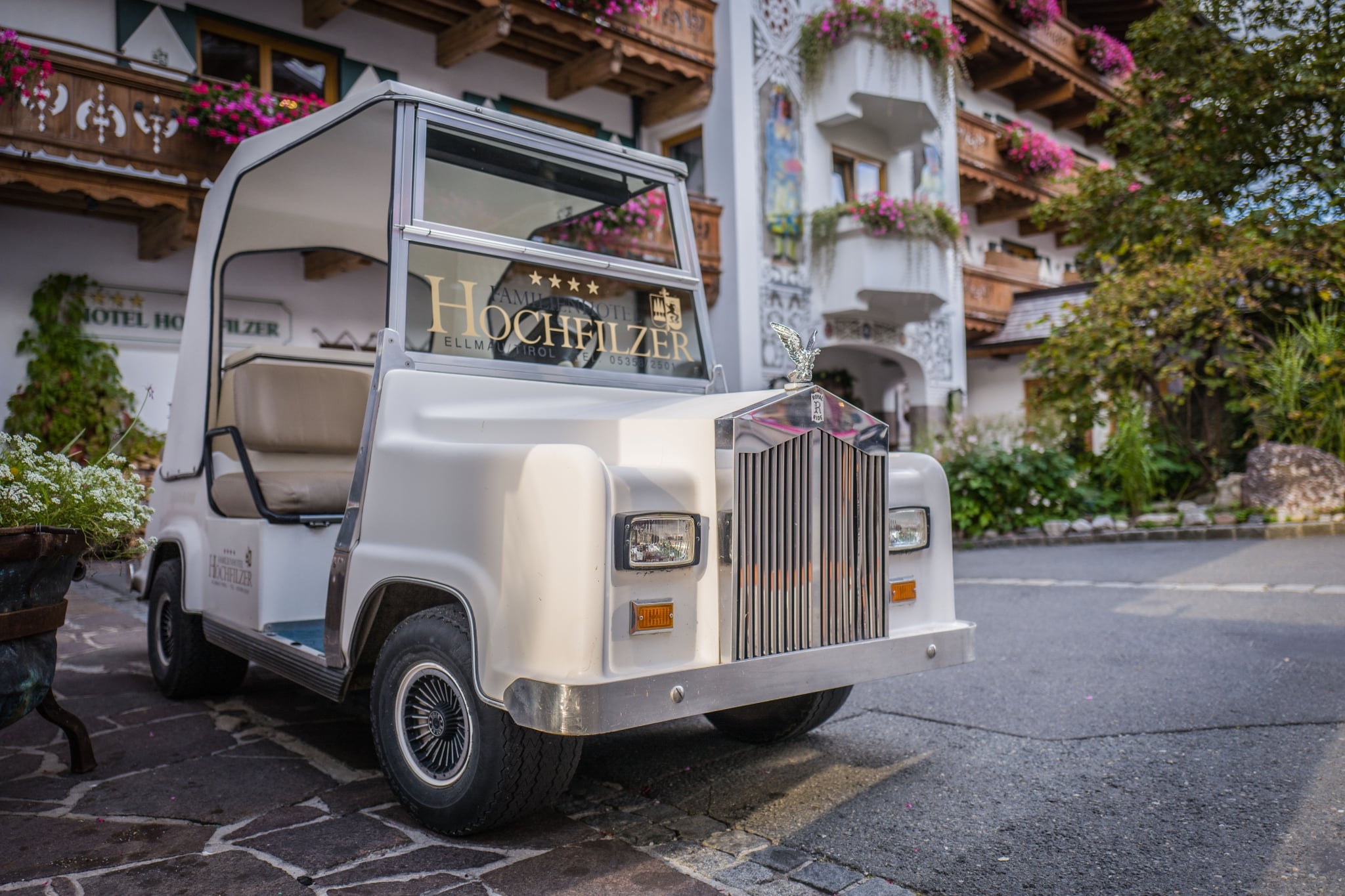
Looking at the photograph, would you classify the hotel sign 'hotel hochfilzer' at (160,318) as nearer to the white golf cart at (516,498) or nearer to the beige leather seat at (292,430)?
the beige leather seat at (292,430)

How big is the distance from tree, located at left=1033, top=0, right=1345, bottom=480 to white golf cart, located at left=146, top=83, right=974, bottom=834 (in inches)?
362

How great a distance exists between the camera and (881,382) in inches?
737

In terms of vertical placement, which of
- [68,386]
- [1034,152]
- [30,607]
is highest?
[1034,152]

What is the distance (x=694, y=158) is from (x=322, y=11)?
5455mm

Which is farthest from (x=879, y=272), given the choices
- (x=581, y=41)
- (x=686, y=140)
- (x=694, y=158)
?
(x=581, y=41)

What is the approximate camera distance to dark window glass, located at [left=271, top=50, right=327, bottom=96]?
10.6 metres

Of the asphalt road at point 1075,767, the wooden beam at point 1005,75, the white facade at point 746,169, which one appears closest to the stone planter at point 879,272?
the white facade at point 746,169

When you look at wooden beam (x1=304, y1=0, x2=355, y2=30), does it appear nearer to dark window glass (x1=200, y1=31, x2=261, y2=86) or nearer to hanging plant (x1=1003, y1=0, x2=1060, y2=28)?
dark window glass (x1=200, y1=31, x2=261, y2=86)

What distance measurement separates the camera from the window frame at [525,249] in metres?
3.21

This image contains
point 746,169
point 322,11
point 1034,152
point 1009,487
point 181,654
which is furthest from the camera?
point 1034,152

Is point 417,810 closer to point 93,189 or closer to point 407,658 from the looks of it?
point 407,658

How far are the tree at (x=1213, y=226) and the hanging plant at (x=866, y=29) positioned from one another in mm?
2984

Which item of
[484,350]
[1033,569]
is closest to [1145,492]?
[1033,569]

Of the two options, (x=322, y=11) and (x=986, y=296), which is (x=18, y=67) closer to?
(x=322, y=11)
